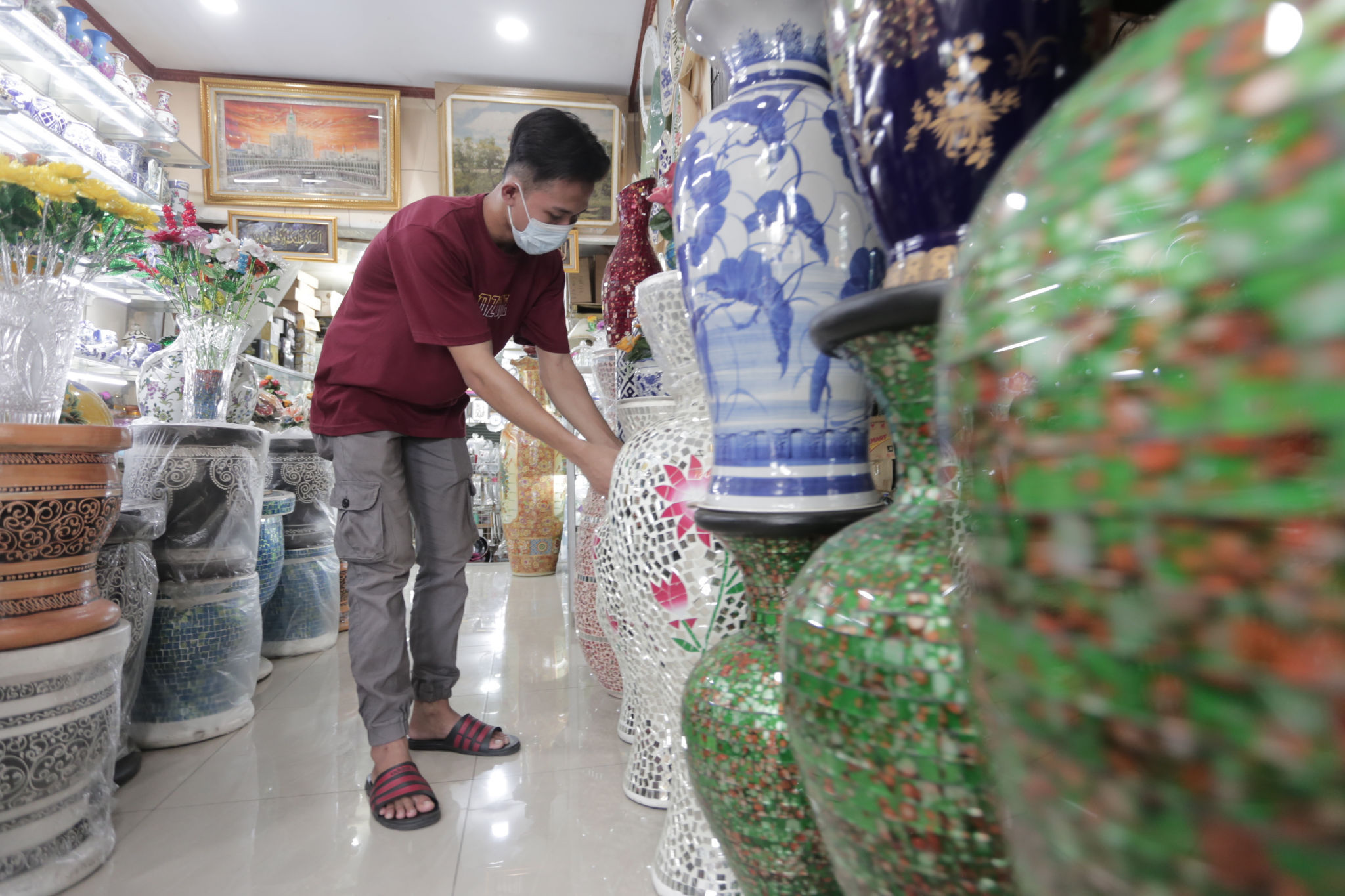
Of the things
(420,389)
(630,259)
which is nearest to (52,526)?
(420,389)

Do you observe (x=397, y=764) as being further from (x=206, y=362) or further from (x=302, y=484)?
(x=302, y=484)

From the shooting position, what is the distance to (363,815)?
4.74 feet

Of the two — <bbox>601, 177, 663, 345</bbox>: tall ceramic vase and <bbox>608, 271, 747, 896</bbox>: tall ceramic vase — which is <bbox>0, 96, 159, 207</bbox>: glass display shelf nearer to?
<bbox>601, 177, 663, 345</bbox>: tall ceramic vase

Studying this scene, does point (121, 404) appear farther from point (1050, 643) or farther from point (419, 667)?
point (1050, 643)

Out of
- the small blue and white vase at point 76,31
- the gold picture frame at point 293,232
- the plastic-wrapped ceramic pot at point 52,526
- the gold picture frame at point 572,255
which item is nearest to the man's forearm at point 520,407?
the plastic-wrapped ceramic pot at point 52,526

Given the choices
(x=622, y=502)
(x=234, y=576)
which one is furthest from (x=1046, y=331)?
(x=234, y=576)

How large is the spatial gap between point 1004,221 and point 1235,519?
95 mm

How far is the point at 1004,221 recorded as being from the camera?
0.20 m

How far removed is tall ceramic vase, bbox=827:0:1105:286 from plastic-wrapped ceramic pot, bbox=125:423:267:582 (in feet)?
6.25

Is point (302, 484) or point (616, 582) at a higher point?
point (302, 484)

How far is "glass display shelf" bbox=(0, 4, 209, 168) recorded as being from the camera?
305cm

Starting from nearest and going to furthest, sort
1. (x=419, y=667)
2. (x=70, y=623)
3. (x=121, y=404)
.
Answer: (x=70, y=623) < (x=419, y=667) < (x=121, y=404)

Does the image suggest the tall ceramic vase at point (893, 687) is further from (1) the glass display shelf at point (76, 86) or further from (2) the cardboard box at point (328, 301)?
(2) the cardboard box at point (328, 301)

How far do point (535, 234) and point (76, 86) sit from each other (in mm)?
3403
